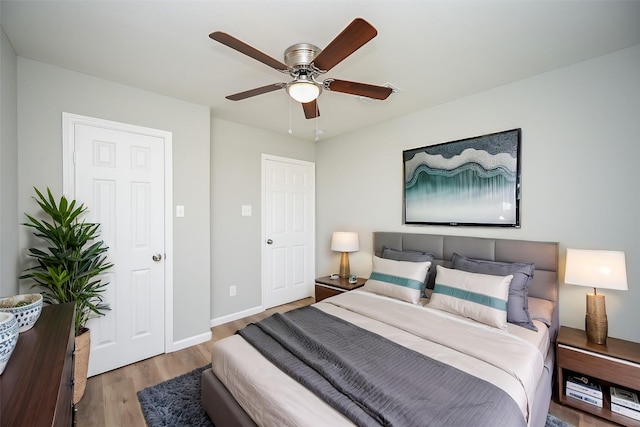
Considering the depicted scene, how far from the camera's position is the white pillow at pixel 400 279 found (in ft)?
7.97

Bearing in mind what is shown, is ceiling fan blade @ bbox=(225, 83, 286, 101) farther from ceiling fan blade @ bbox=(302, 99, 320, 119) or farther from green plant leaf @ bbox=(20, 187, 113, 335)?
green plant leaf @ bbox=(20, 187, 113, 335)

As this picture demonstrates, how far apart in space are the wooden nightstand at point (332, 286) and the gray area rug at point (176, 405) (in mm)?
1628

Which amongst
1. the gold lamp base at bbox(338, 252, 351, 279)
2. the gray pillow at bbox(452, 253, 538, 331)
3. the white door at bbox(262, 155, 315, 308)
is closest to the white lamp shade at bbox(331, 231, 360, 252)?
the gold lamp base at bbox(338, 252, 351, 279)

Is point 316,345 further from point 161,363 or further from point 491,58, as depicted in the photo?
point 491,58

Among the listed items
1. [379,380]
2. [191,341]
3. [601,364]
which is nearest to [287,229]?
[191,341]

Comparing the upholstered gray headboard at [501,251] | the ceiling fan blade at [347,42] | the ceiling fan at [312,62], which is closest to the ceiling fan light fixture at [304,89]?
the ceiling fan at [312,62]

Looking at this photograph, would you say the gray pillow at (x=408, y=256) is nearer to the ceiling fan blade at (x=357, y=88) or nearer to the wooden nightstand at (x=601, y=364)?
the wooden nightstand at (x=601, y=364)

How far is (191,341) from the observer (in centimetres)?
287

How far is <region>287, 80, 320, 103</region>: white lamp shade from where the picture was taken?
5.54 feet

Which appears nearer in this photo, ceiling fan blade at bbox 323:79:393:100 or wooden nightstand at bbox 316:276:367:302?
ceiling fan blade at bbox 323:79:393:100

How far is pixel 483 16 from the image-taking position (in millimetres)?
1629

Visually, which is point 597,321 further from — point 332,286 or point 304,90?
point 304,90

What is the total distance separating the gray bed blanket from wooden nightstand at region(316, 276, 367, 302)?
1.35 meters

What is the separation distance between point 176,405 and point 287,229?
248 cm
